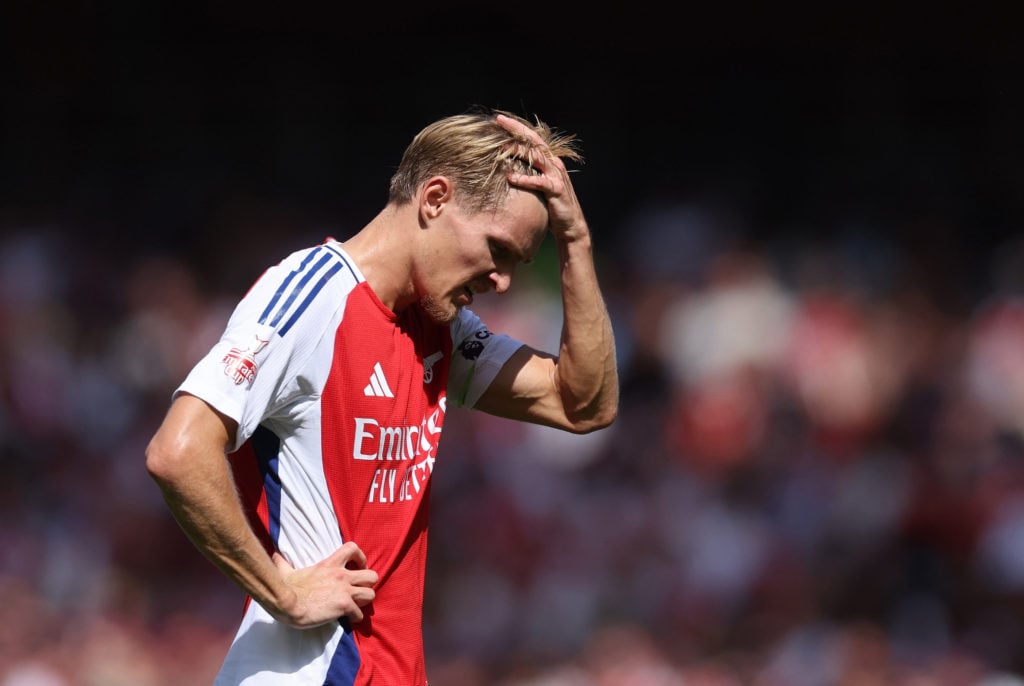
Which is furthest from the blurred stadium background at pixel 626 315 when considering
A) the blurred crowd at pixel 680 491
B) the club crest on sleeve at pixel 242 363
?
the club crest on sleeve at pixel 242 363

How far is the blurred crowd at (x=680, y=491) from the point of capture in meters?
5.56

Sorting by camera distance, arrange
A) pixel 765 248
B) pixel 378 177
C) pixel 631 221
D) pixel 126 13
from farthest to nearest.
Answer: pixel 126 13, pixel 378 177, pixel 631 221, pixel 765 248

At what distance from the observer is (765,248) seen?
21.1ft

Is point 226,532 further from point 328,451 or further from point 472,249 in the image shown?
point 472,249

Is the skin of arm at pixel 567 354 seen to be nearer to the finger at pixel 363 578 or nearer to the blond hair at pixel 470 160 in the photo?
the blond hair at pixel 470 160

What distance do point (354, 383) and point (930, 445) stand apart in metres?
3.93

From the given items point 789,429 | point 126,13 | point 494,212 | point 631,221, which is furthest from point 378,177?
point 494,212

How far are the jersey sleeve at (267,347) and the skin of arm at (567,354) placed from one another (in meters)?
0.54

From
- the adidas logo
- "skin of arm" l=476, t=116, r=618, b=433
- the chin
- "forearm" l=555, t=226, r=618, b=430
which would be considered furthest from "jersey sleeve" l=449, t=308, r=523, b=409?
the adidas logo

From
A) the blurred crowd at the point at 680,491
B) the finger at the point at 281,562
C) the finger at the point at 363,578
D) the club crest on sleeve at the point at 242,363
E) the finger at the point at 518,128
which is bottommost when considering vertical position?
the blurred crowd at the point at 680,491

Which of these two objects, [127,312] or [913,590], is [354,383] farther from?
[127,312]

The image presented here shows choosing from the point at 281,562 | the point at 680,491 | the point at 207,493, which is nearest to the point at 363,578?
the point at 281,562

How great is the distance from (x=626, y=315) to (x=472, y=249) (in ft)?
12.9

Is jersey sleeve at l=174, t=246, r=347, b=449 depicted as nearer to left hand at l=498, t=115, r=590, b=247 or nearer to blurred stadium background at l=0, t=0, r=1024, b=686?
left hand at l=498, t=115, r=590, b=247
